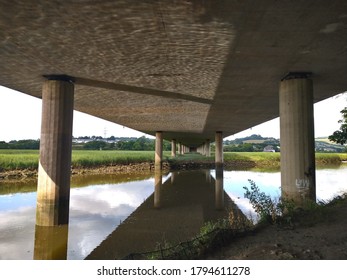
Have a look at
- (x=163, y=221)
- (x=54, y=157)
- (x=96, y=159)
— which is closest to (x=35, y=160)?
(x=96, y=159)

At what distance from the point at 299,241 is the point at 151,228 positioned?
594 centimetres

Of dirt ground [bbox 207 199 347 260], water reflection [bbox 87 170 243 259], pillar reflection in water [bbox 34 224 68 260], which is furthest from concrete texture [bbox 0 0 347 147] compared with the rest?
pillar reflection in water [bbox 34 224 68 260]

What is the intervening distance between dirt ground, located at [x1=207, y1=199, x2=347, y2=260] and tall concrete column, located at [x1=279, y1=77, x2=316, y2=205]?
9.26ft

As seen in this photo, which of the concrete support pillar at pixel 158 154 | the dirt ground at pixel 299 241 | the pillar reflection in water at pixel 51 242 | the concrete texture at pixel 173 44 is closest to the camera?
the dirt ground at pixel 299 241

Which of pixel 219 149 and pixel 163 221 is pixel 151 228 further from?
pixel 219 149

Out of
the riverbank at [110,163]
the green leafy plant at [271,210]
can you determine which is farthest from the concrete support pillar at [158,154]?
the green leafy plant at [271,210]

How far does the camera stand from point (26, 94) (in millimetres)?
15797

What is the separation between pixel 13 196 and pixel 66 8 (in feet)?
46.4

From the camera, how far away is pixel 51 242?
9.34 metres

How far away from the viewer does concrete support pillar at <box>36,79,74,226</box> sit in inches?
444

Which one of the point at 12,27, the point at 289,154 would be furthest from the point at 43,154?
the point at 289,154

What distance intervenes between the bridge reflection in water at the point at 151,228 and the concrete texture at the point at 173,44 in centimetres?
595

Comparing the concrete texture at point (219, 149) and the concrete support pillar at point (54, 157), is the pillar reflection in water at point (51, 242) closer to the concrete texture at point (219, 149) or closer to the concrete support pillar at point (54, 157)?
the concrete support pillar at point (54, 157)

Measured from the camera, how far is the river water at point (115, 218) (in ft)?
28.6
